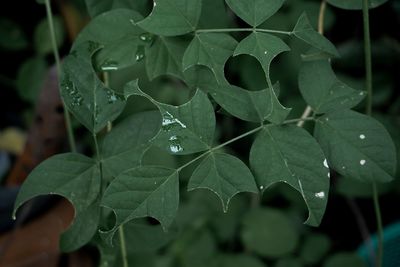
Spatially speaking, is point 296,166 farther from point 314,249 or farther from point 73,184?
point 314,249

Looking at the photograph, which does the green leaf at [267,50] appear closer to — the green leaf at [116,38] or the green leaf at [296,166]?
the green leaf at [296,166]

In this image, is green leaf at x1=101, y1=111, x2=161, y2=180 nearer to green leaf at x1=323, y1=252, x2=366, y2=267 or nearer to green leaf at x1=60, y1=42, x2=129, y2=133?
green leaf at x1=60, y1=42, x2=129, y2=133

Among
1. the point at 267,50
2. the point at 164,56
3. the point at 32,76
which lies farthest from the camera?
the point at 32,76

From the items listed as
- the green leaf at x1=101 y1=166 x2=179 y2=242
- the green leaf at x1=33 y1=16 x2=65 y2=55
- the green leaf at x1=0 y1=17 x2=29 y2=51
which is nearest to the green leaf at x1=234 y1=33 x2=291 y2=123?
the green leaf at x1=101 y1=166 x2=179 y2=242

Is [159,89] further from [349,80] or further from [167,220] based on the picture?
[167,220]

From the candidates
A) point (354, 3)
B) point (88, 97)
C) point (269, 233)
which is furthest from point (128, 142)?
point (269, 233)

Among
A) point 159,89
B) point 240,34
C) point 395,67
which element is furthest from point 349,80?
point 159,89
